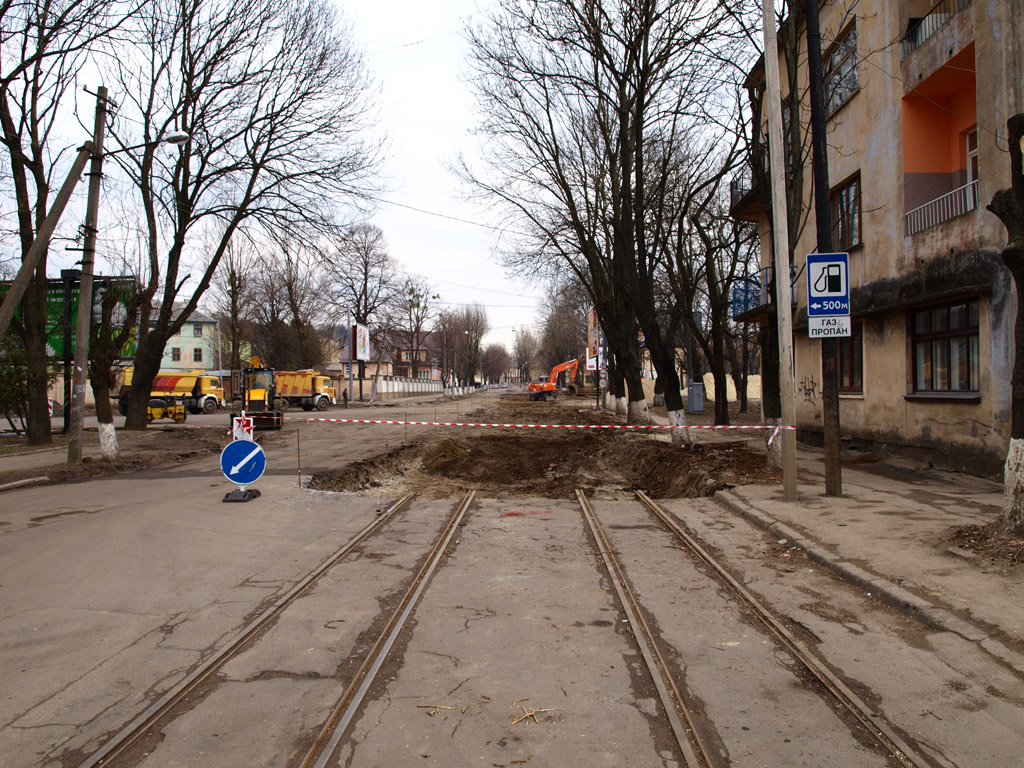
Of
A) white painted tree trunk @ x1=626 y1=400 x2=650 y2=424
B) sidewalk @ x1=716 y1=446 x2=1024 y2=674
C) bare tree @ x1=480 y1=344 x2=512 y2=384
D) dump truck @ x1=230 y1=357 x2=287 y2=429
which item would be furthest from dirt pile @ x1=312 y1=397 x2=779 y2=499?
bare tree @ x1=480 y1=344 x2=512 y2=384

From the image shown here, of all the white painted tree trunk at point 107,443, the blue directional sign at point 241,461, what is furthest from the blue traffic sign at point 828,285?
the white painted tree trunk at point 107,443

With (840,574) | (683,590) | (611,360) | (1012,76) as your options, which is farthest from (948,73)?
(611,360)

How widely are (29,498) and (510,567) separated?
29.5 feet

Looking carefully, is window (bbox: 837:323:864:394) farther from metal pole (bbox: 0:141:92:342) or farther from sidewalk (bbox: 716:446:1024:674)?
metal pole (bbox: 0:141:92:342)

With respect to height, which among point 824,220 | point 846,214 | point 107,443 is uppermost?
point 846,214

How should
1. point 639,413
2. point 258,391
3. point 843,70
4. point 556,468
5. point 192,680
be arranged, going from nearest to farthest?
1. point 192,680
2. point 843,70
3. point 556,468
4. point 639,413
5. point 258,391

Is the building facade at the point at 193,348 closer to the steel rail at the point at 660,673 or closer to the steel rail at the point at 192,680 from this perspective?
the steel rail at the point at 192,680

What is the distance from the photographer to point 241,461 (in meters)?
10.4

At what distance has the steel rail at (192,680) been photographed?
3.41m

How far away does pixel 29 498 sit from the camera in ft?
37.4

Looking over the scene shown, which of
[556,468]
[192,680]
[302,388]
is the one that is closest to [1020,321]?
[192,680]

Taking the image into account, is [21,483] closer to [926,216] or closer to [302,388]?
[926,216]

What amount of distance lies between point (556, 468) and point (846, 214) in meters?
9.06

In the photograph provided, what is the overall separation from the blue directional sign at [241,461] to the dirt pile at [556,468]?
2.17 meters
